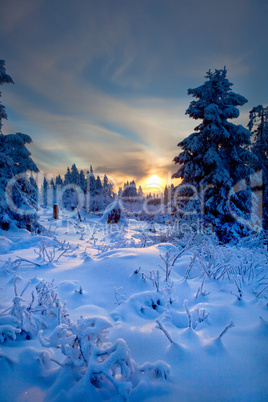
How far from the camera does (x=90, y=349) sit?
4.62ft

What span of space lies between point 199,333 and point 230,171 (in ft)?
34.5

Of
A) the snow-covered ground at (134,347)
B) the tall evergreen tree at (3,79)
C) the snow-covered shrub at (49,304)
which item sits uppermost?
the tall evergreen tree at (3,79)

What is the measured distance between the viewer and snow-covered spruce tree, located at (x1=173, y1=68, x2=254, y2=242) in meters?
9.80

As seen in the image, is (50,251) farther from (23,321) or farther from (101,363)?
(101,363)

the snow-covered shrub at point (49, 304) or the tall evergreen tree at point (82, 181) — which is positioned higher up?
the tall evergreen tree at point (82, 181)

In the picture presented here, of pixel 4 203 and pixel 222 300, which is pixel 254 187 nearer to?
pixel 222 300

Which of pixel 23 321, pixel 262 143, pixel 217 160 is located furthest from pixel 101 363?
pixel 262 143

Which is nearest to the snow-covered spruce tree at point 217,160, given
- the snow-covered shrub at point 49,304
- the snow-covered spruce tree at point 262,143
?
the snow-covered spruce tree at point 262,143

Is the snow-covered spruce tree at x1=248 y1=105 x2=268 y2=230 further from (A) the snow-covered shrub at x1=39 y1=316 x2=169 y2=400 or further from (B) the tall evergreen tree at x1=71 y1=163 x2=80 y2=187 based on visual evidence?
(B) the tall evergreen tree at x1=71 y1=163 x2=80 y2=187

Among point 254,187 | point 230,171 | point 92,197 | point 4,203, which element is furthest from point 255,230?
point 92,197

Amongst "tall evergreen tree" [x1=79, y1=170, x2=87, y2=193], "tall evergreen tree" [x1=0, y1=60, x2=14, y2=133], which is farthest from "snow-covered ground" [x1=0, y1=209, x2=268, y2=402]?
"tall evergreen tree" [x1=79, y1=170, x2=87, y2=193]

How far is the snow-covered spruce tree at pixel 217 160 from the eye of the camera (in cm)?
980

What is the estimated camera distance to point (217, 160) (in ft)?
32.0

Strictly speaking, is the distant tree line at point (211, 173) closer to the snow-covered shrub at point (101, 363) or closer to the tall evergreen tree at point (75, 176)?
the snow-covered shrub at point (101, 363)
